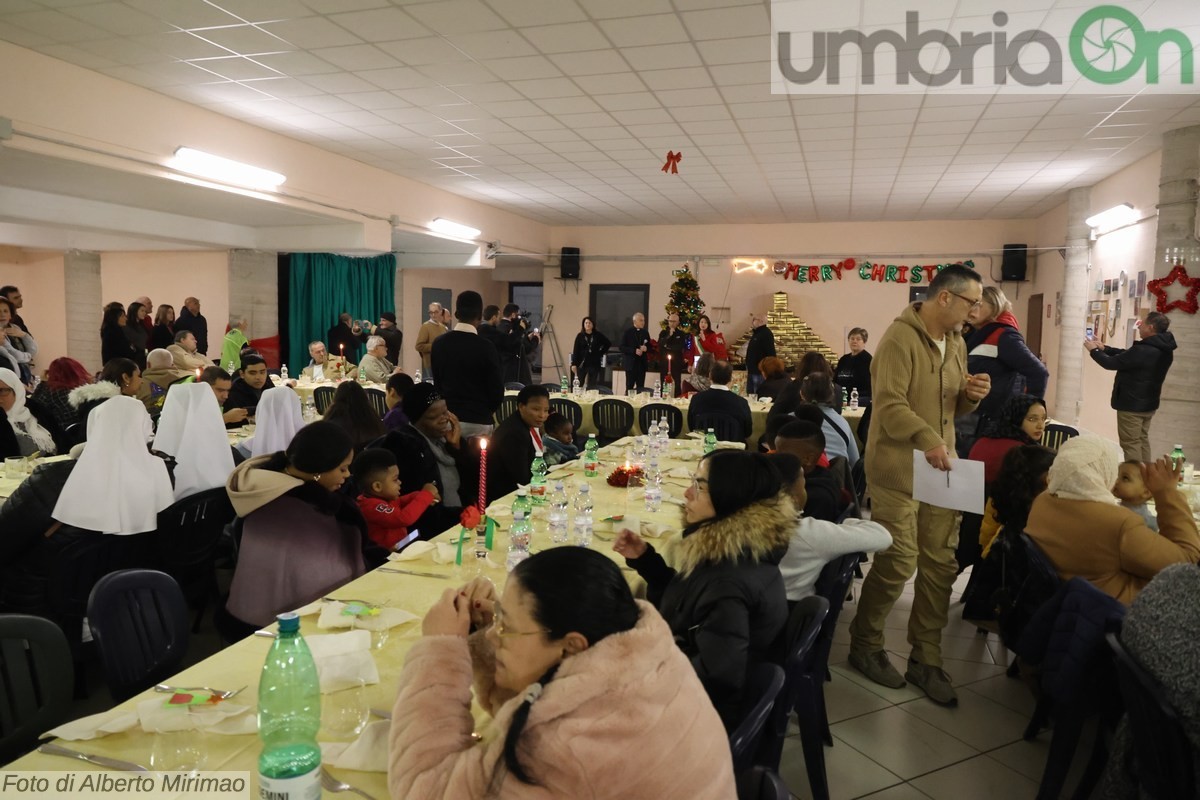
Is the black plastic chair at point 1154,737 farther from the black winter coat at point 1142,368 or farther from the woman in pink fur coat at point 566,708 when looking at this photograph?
the black winter coat at point 1142,368

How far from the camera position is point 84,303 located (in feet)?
43.8

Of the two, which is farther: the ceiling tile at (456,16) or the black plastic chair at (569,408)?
the black plastic chair at (569,408)

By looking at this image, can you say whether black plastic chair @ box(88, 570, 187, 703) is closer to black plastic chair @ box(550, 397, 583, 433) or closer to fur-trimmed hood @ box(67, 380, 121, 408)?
fur-trimmed hood @ box(67, 380, 121, 408)

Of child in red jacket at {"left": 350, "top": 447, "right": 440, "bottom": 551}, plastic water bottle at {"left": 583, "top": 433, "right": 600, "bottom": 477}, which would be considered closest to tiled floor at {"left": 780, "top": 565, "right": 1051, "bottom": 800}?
plastic water bottle at {"left": 583, "top": 433, "right": 600, "bottom": 477}

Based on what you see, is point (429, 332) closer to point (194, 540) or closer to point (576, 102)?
point (576, 102)

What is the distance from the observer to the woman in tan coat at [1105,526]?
2.62m

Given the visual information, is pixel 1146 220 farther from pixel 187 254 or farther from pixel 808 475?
pixel 187 254

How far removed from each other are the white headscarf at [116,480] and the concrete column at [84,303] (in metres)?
12.1

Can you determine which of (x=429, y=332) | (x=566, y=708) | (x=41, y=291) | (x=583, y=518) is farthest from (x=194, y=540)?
(x=41, y=291)

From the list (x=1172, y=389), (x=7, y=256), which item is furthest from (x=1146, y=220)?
(x=7, y=256)

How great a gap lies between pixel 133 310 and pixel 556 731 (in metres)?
12.1

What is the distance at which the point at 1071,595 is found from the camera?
2.39m

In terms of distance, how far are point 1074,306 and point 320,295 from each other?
1066 centimetres

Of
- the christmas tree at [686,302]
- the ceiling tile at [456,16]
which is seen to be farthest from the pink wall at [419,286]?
the ceiling tile at [456,16]
